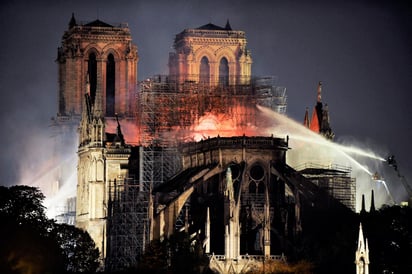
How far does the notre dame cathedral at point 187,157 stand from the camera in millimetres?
118625

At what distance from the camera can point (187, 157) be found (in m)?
126

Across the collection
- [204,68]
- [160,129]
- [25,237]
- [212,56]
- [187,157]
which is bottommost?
[25,237]

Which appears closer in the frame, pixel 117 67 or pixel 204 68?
pixel 204 68

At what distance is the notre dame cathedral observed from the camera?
11862 cm

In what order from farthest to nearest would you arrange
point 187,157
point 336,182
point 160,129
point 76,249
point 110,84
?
point 110,84 < point 160,129 < point 336,182 < point 187,157 < point 76,249

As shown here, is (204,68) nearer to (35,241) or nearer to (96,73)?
(96,73)

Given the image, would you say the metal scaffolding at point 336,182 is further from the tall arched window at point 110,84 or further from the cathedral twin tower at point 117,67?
the tall arched window at point 110,84

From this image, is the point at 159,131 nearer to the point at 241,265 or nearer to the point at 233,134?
the point at 233,134

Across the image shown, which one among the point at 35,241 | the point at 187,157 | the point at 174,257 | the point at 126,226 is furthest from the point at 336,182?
the point at 35,241

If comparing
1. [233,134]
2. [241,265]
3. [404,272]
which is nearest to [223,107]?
[233,134]

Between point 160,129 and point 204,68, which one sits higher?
point 204,68

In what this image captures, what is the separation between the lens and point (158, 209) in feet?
391

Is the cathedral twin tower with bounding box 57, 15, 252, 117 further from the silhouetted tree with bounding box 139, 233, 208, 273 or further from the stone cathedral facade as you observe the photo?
the silhouetted tree with bounding box 139, 233, 208, 273

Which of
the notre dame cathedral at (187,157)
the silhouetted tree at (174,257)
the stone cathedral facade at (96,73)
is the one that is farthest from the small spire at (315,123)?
the silhouetted tree at (174,257)
